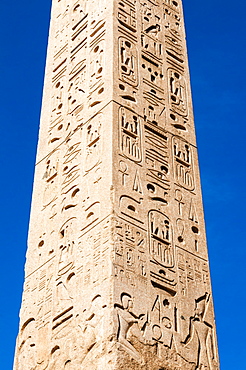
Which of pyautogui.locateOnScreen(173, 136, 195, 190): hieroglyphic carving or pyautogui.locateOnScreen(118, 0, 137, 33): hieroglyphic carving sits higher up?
pyautogui.locateOnScreen(118, 0, 137, 33): hieroglyphic carving

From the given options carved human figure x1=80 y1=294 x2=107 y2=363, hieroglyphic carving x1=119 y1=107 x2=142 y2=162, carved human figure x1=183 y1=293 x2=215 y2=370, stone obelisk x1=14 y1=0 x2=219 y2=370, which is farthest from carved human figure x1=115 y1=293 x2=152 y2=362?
hieroglyphic carving x1=119 y1=107 x2=142 y2=162

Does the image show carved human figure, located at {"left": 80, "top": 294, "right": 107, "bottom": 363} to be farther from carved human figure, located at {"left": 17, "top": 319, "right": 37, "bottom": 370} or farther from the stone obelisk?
carved human figure, located at {"left": 17, "top": 319, "right": 37, "bottom": 370}

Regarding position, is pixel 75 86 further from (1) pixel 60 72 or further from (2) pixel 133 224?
(2) pixel 133 224

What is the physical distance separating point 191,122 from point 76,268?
84.4 inches

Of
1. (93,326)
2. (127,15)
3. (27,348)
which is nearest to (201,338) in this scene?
(93,326)

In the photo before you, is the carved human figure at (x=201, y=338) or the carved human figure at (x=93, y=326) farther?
the carved human figure at (x=201, y=338)

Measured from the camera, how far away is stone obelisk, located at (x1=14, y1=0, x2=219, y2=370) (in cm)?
611

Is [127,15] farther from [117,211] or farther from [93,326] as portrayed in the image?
[93,326]

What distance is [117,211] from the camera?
21.2ft

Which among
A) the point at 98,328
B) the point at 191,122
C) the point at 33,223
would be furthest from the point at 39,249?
the point at 191,122

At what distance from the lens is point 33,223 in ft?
24.3

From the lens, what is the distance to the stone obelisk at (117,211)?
6.11 metres

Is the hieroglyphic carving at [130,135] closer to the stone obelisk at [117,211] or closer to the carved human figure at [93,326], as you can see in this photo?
the stone obelisk at [117,211]

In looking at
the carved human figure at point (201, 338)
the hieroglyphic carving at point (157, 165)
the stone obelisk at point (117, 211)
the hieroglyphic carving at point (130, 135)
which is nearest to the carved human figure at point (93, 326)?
the stone obelisk at point (117, 211)
